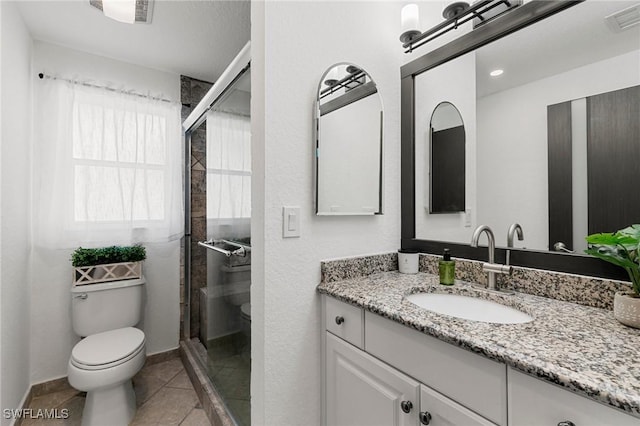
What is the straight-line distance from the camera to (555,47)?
1034 mm

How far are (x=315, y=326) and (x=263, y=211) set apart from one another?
1.70ft

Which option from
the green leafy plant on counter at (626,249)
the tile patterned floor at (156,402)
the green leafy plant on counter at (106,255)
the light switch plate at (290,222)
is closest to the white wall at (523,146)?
the green leafy plant on counter at (626,249)

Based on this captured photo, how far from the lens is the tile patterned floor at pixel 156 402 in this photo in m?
1.70

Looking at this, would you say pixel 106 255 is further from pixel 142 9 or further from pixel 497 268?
pixel 497 268

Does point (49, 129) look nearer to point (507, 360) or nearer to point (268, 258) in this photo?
point (268, 258)

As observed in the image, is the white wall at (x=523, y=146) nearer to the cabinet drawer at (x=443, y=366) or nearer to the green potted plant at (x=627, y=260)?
the green potted plant at (x=627, y=260)

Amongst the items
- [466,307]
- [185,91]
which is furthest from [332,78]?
[185,91]

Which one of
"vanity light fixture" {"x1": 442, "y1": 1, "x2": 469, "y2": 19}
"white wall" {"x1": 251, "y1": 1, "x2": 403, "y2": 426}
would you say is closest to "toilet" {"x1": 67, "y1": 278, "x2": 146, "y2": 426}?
"white wall" {"x1": 251, "y1": 1, "x2": 403, "y2": 426}

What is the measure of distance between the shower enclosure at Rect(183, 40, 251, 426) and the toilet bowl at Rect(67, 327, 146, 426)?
0.45 meters

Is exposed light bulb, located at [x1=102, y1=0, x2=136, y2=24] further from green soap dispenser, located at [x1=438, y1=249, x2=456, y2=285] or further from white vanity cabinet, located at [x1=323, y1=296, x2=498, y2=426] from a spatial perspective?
green soap dispenser, located at [x1=438, y1=249, x2=456, y2=285]

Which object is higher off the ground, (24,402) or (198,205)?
(198,205)

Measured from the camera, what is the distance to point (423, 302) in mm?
1132

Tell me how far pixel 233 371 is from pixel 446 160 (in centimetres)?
159

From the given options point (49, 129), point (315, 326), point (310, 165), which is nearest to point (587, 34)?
point (310, 165)
